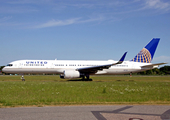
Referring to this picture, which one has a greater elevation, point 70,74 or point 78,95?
point 70,74

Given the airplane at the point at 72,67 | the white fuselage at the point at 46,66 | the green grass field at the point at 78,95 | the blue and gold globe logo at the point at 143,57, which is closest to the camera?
the green grass field at the point at 78,95

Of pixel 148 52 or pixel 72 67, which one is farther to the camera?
pixel 148 52

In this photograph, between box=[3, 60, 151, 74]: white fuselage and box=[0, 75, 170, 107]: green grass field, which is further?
box=[3, 60, 151, 74]: white fuselage

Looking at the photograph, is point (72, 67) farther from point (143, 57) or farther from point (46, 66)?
point (143, 57)

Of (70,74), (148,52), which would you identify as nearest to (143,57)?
(148,52)

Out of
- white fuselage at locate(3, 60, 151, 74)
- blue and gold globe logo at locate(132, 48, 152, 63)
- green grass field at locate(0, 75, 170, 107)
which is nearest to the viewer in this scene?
green grass field at locate(0, 75, 170, 107)

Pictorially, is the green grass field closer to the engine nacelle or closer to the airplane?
the engine nacelle

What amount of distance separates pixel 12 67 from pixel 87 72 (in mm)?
12845

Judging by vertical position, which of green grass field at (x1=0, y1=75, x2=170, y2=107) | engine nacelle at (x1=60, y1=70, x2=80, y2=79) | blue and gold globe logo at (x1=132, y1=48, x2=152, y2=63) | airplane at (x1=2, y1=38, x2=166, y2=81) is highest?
blue and gold globe logo at (x1=132, y1=48, x2=152, y2=63)

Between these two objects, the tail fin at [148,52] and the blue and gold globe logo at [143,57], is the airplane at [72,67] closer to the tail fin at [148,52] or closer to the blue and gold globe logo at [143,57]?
the blue and gold globe logo at [143,57]

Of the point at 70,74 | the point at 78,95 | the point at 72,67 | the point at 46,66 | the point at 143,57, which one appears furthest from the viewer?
the point at 143,57

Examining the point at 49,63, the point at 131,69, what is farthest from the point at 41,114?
the point at 131,69

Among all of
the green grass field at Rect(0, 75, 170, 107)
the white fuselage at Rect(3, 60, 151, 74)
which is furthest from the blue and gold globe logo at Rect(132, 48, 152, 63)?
the green grass field at Rect(0, 75, 170, 107)

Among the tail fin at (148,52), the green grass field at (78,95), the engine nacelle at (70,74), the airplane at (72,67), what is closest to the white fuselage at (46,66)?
the airplane at (72,67)
